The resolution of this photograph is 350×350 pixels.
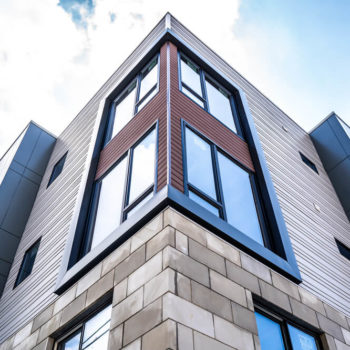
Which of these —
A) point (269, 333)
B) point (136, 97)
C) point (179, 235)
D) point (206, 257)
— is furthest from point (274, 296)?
point (136, 97)

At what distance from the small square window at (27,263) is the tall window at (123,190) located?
12.6 feet

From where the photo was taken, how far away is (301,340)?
732cm

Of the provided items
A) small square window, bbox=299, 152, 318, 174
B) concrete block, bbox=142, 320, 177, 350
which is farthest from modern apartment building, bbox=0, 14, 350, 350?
small square window, bbox=299, 152, 318, 174

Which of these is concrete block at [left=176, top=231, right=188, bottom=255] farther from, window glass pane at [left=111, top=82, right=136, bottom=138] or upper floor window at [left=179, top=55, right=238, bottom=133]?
window glass pane at [left=111, top=82, right=136, bottom=138]

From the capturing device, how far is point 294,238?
1040 centimetres

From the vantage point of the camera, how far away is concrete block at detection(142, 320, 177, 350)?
16.1 ft

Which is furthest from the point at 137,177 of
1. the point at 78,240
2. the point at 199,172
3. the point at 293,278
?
the point at 293,278

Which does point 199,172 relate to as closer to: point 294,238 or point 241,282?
point 241,282

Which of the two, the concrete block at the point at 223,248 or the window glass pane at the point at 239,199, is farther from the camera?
the window glass pane at the point at 239,199

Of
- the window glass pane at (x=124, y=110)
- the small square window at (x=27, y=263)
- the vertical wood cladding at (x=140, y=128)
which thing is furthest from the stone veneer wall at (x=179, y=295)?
the window glass pane at (x=124, y=110)

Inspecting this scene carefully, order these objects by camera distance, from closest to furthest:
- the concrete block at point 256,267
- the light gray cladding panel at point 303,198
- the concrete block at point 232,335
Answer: the concrete block at point 232,335
the concrete block at point 256,267
the light gray cladding panel at point 303,198

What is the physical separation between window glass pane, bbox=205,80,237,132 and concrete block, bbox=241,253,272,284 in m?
5.27

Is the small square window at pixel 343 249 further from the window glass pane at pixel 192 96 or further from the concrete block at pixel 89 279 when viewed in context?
the concrete block at pixel 89 279

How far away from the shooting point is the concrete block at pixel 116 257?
6.93m
